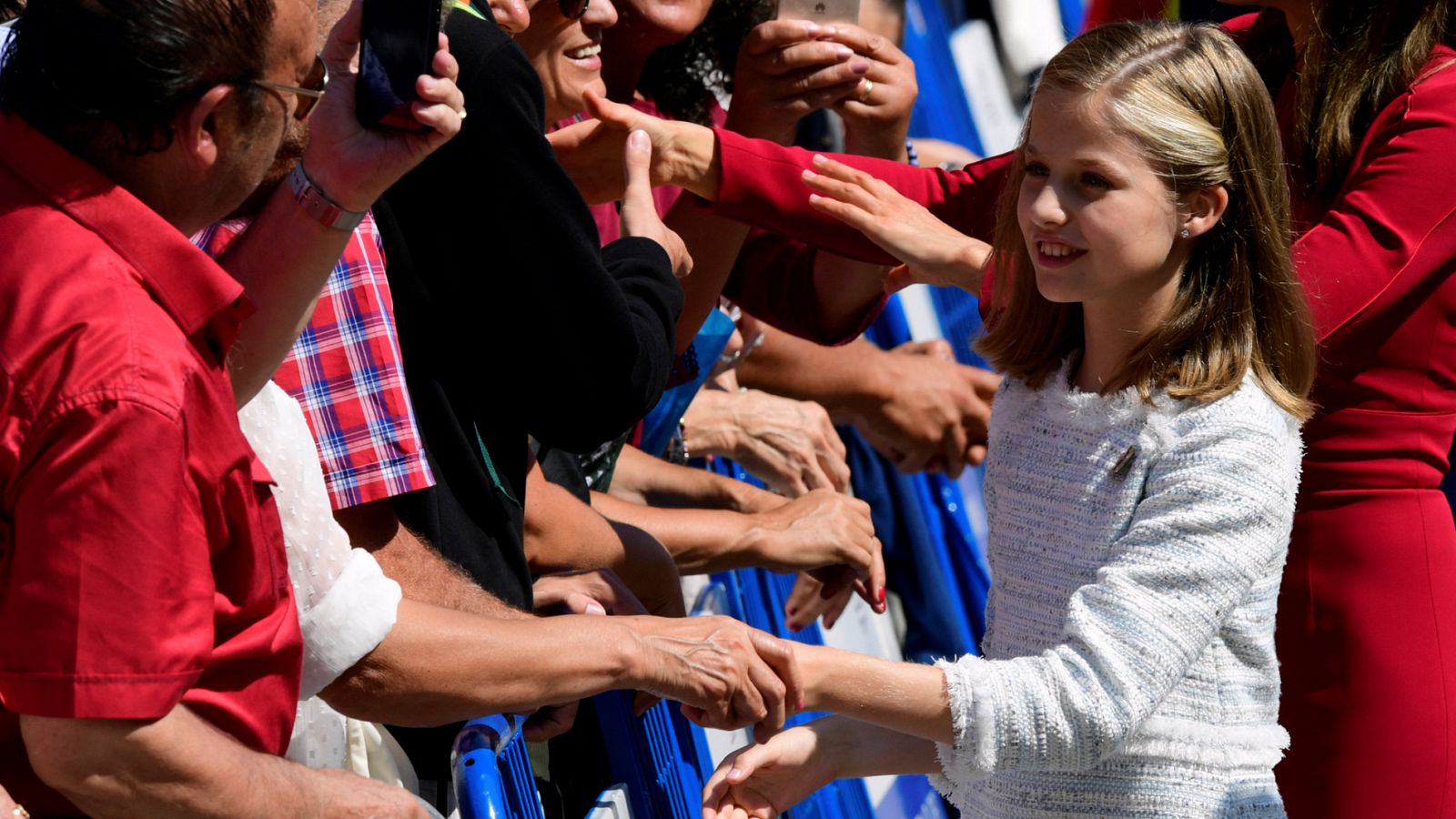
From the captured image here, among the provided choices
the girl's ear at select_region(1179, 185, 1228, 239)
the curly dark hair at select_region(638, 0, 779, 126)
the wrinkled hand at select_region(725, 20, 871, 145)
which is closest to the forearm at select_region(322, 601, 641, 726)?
the girl's ear at select_region(1179, 185, 1228, 239)

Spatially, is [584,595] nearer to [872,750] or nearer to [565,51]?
[872,750]

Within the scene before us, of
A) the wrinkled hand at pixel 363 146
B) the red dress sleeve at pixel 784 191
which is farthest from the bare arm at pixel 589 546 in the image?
the wrinkled hand at pixel 363 146

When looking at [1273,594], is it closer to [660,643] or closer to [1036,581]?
[1036,581]

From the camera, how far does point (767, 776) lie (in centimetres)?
198

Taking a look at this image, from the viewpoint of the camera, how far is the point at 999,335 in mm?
2137

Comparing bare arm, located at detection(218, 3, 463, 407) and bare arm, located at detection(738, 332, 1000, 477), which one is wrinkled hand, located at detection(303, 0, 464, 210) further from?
bare arm, located at detection(738, 332, 1000, 477)

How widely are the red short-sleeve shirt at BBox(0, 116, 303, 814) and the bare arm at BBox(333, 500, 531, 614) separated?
1.71ft

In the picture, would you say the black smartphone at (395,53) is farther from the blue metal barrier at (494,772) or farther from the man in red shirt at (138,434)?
the blue metal barrier at (494,772)

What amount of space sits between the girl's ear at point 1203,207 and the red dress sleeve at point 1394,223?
0.28 m

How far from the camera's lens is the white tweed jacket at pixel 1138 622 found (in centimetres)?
178

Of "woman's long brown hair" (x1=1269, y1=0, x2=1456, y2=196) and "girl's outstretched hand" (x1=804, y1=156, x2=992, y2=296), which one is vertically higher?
"woman's long brown hair" (x1=1269, y1=0, x2=1456, y2=196)

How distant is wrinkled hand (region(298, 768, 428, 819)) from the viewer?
149cm

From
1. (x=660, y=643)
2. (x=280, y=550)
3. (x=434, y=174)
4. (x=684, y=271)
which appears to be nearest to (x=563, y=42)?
(x=684, y=271)

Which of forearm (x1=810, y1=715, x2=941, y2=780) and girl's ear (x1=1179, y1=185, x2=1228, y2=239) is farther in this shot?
forearm (x1=810, y1=715, x2=941, y2=780)
